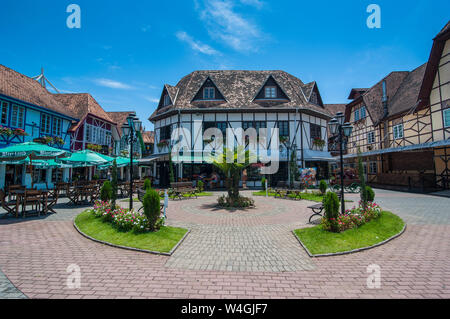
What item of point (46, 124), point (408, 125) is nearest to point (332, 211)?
point (408, 125)

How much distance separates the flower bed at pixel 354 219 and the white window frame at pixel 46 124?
22.7m

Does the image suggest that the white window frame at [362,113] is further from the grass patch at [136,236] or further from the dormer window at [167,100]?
the grass patch at [136,236]

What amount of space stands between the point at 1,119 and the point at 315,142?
25.7 m

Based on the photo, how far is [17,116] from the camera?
16.3 metres

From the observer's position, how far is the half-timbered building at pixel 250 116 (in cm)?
2031

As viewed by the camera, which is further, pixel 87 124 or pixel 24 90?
pixel 87 124

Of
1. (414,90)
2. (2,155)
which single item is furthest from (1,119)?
(414,90)

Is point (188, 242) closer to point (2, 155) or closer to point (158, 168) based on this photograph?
point (2, 155)

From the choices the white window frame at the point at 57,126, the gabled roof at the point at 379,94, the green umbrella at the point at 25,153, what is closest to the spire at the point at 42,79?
the white window frame at the point at 57,126

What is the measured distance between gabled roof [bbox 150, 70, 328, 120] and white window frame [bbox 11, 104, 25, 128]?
33.9 ft

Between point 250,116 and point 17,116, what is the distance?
62.0 ft

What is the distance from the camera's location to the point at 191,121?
67.6 feet

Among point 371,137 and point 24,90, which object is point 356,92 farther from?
point 24,90
